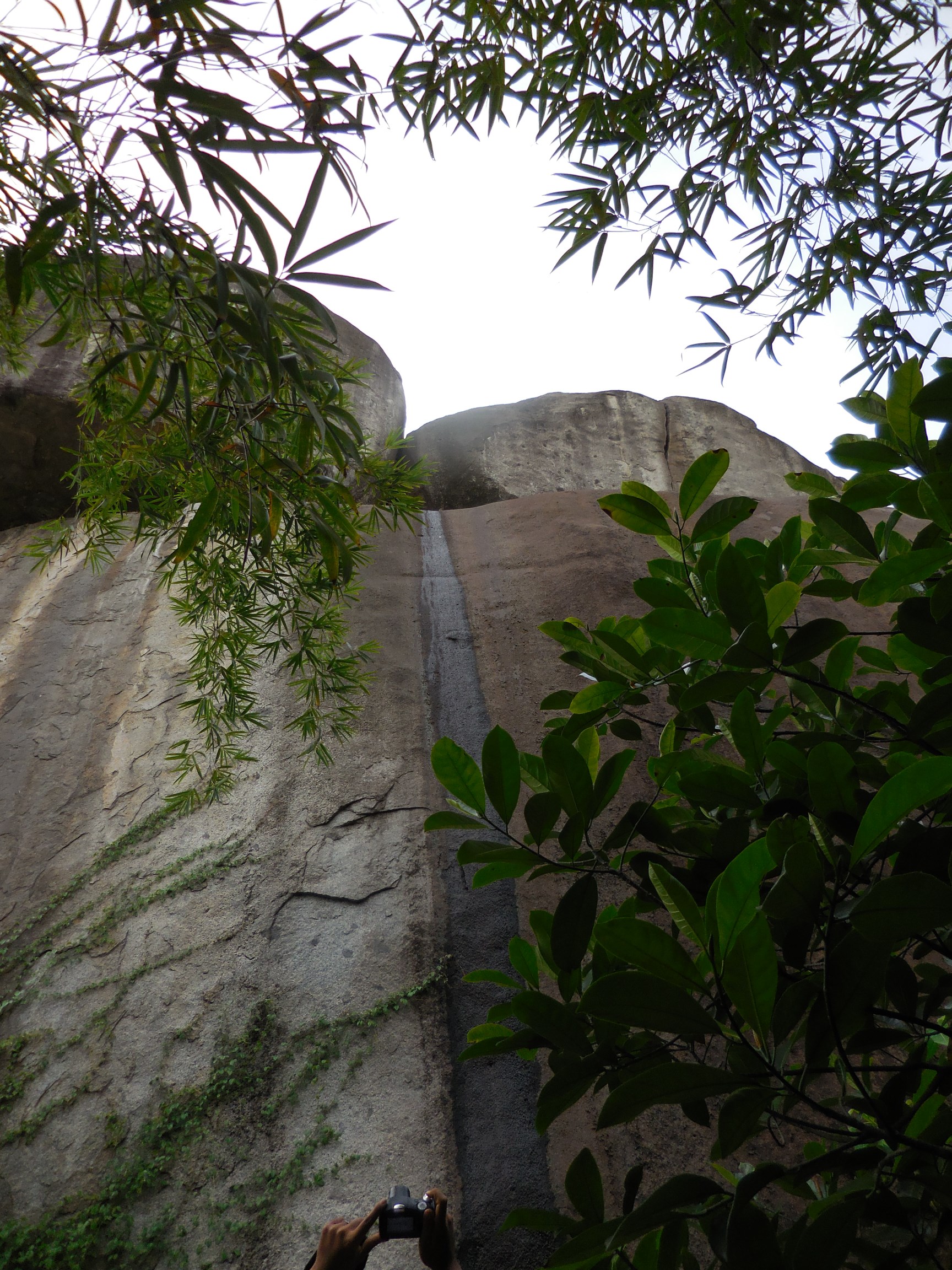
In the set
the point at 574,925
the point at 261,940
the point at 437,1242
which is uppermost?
the point at 574,925

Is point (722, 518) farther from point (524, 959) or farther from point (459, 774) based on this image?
point (524, 959)

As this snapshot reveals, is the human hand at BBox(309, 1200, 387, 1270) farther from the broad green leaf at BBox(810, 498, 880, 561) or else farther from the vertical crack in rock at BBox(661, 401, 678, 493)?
the vertical crack in rock at BBox(661, 401, 678, 493)

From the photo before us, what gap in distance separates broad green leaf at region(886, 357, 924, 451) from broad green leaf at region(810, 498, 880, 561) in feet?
0.35

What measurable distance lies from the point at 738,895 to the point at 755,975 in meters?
0.06

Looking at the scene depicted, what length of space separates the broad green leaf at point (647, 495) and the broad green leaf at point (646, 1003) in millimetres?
648

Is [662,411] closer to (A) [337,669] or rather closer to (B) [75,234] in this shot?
(A) [337,669]

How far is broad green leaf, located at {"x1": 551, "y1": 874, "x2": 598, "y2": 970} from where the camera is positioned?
0.79 meters

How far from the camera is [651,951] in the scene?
58 cm

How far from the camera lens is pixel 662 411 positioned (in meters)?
7.01

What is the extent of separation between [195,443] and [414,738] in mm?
1946

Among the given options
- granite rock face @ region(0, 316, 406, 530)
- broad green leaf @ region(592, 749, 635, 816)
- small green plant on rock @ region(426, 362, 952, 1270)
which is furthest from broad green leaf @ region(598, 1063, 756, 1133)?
granite rock face @ region(0, 316, 406, 530)

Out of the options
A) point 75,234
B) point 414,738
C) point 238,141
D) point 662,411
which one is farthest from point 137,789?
point 662,411

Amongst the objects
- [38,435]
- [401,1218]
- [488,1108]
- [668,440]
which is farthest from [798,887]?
[668,440]

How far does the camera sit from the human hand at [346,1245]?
1.28 meters
